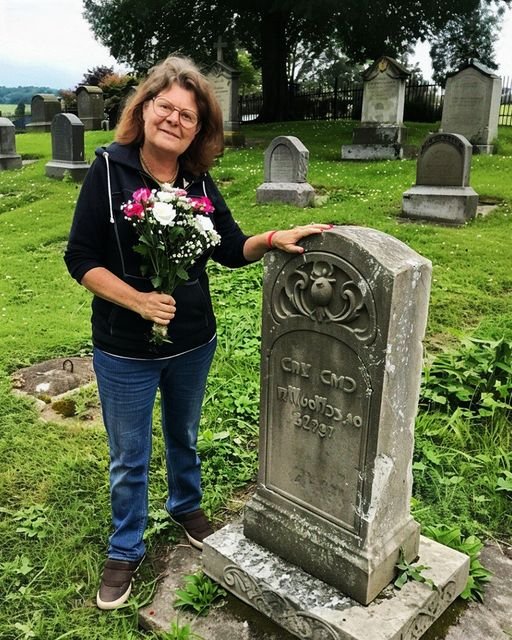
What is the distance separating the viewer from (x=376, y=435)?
2170mm

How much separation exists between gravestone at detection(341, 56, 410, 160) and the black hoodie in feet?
40.2

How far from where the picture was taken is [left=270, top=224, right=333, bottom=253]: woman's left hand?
7.17 ft

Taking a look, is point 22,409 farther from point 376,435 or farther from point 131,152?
point 376,435

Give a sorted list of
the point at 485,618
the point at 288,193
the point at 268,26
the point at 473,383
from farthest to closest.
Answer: the point at 268,26 → the point at 288,193 → the point at 473,383 → the point at 485,618

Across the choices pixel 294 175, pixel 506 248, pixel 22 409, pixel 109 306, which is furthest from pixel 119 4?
pixel 109 306

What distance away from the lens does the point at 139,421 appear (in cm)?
249

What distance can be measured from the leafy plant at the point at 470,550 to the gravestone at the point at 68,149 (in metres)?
11.6

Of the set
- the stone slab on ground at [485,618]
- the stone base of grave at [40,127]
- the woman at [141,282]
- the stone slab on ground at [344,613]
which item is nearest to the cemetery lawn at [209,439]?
the stone slab on ground at [344,613]

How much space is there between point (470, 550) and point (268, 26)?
22.0 meters

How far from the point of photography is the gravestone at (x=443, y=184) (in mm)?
8852

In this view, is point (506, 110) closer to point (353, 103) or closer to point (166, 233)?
point (353, 103)

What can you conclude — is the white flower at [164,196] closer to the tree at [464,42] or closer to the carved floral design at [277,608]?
the carved floral design at [277,608]

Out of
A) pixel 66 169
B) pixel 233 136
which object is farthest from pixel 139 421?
pixel 233 136

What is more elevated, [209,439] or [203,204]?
[203,204]
